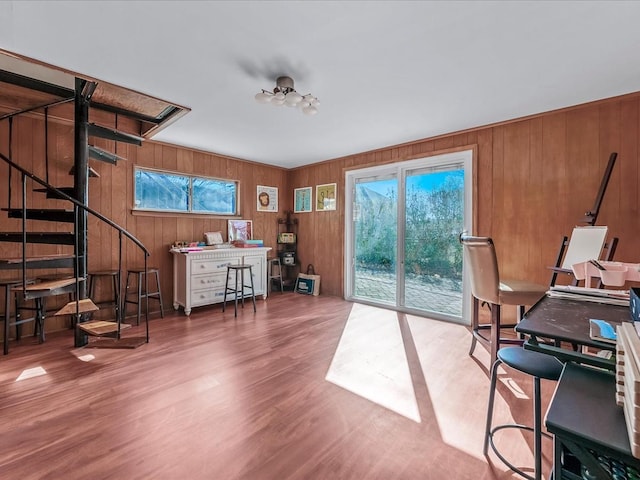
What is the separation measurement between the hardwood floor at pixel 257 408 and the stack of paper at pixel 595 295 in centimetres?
85

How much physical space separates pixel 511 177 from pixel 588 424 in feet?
10.7

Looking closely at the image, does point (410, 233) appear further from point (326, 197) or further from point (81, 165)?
point (81, 165)

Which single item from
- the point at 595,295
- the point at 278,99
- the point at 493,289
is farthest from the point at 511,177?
the point at 278,99

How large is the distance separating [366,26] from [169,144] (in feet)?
11.7

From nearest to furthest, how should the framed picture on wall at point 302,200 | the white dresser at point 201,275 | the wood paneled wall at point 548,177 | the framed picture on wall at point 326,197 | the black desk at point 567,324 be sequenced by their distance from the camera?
the black desk at point 567,324 → the wood paneled wall at point 548,177 → the white dresser at point 201,275 → the framed picture on wall at point 326,197 → the framed picture on wall at point 302,200

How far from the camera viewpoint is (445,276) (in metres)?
3.99

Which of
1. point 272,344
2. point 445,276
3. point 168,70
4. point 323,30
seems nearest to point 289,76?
point 323,30

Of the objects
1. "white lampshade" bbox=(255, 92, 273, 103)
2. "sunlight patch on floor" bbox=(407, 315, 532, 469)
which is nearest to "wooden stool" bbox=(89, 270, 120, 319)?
"white lampshade" bbox=(255, 92, 273, 103)

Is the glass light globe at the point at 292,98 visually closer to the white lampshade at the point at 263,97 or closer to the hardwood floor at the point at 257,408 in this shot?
the white lampshade at the point at 263,97

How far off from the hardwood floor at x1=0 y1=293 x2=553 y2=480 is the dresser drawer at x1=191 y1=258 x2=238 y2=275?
111 cm

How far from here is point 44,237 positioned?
2.79 metres

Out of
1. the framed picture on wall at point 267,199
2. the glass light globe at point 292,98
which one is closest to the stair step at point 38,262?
the glass light globe at point 292,98

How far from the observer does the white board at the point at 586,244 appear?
2344 mm

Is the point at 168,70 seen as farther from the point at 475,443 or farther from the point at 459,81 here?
the point at 475,443
